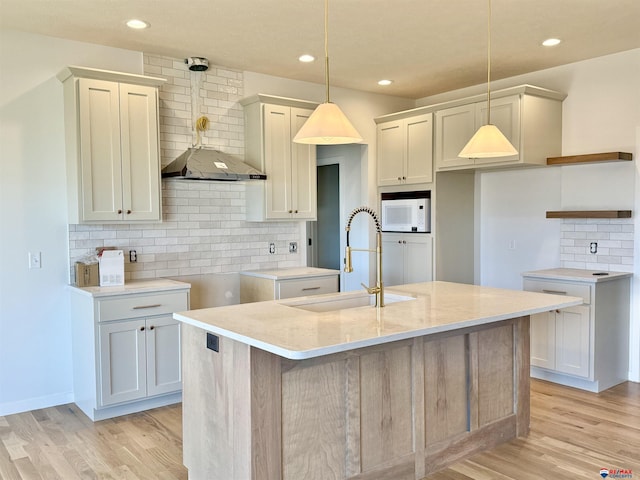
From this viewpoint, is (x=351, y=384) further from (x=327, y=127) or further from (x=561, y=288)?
(x=561, y=288)

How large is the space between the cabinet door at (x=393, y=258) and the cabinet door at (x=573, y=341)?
1751mm

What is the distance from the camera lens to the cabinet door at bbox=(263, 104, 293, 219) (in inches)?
192

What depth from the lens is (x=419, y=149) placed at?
A: 5492 mm

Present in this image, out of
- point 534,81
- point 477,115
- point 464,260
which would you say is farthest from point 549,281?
point 534,81

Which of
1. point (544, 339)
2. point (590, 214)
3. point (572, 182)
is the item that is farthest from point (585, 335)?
point (572, 182)

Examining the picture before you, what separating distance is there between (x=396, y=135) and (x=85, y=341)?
11.7 feet

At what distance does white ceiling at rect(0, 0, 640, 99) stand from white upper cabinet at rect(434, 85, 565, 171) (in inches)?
12.6

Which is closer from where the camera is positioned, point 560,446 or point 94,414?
point 560,446

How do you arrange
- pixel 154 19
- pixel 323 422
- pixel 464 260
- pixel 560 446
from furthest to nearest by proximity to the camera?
pixel 464 260 < pixel 154 19 < pixel 560 446 < pixel 323 422

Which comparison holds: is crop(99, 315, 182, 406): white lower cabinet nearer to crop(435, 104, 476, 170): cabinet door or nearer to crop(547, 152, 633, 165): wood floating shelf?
crop(435, 104, 476, 170): cabinet door

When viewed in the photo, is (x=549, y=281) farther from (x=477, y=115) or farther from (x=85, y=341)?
(x=85, y=341)

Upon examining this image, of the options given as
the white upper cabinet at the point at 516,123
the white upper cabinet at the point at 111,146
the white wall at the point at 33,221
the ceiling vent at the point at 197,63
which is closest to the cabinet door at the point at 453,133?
the white upper cabinet at the point at 516,123

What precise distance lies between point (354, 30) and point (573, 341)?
2933mm

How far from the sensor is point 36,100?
401 cm
